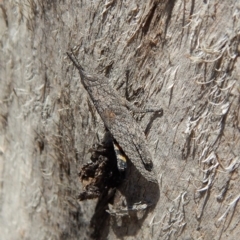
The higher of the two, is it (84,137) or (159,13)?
(159,13)

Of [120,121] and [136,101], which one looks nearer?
[136,101]

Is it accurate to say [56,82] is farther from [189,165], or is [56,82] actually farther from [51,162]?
[189,165]

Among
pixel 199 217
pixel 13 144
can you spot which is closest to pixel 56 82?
pixel 13 144

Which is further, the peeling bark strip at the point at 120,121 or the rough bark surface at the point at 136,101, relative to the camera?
the peeling bark strip at the point at 120,121

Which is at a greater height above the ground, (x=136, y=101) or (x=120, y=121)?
(x=136, y=101)

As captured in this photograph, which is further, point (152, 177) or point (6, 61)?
point (6, 61)

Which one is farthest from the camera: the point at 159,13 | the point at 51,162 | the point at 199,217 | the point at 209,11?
the point at 51,162
